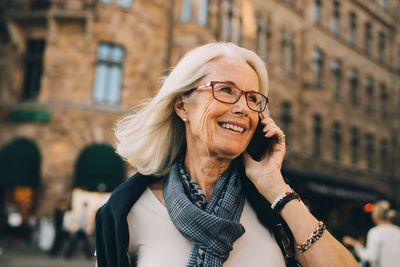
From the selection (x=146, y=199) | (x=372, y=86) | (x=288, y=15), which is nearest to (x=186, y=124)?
(x=146, y=199)

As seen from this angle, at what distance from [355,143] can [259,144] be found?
25590 mm

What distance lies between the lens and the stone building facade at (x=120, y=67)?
1532 cm

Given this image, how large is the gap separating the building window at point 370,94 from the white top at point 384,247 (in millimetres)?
23612

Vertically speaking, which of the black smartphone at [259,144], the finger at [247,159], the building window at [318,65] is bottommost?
the finger at [247,159]

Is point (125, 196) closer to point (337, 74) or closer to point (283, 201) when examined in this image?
point (283, 201)

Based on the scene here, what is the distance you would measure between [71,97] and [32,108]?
1434mm

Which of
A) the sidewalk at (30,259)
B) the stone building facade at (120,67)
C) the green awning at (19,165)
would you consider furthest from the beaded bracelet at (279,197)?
the green awning at (19,165)

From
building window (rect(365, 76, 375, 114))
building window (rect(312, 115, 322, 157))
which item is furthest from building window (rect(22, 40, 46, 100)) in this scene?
building window (rect(365, 76, 375, 114))

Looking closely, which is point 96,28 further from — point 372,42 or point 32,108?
point 372,42

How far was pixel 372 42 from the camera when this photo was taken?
92.6ft

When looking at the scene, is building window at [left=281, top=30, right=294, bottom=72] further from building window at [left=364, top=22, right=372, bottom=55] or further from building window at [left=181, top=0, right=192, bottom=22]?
building window at [left=364, top=22, right=372, bottom=55]

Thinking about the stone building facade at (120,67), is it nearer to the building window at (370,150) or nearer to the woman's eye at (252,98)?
the building window at (370,150)

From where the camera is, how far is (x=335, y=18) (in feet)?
83.4

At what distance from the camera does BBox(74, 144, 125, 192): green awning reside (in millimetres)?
14625
